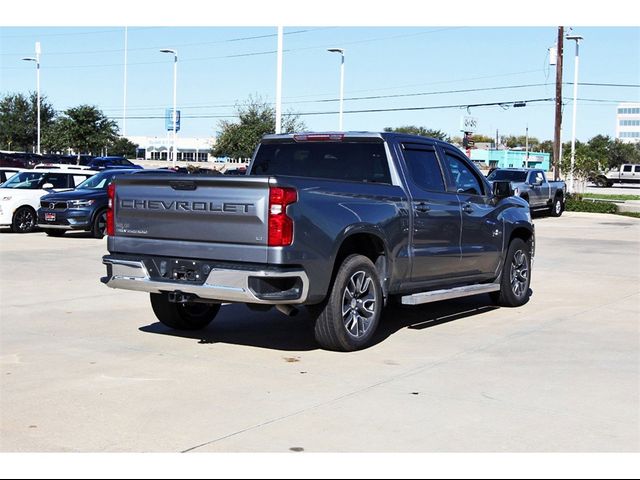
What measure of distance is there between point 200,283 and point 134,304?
11.4ft

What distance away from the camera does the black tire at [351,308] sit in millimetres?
7832

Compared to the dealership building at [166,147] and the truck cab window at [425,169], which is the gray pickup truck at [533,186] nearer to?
the truck cab window at [425,169]

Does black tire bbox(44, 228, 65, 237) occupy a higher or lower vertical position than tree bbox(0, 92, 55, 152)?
lower

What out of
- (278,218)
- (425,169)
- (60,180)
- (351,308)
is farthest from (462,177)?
(60,180)

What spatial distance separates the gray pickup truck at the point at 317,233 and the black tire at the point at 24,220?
13404mm

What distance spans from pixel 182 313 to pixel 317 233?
2.13m

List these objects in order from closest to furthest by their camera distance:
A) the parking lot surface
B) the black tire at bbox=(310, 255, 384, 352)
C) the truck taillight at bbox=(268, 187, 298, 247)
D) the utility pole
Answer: the parking lot surface
the truck taillight at bbox=(268, 187, 298, 247)
the black tire at bbox=(310, 255, 384, 352)
the utility pole

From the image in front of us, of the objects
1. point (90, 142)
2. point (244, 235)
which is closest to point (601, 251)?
point (244, 235)

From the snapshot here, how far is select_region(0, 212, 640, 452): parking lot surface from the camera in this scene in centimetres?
544

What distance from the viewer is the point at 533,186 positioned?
101 feet

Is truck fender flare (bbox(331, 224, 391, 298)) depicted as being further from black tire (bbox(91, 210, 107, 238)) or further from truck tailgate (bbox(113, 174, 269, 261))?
black tire (bbox(91, 210, 107, 238))

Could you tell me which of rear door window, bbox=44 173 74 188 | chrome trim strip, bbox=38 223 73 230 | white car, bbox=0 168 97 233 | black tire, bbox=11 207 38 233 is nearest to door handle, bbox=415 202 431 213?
chrome trim strip, bbox=38 223 73 230

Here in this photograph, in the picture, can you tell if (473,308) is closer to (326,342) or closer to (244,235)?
(326,342)

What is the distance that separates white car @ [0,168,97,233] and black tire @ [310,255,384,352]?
15035 mm
